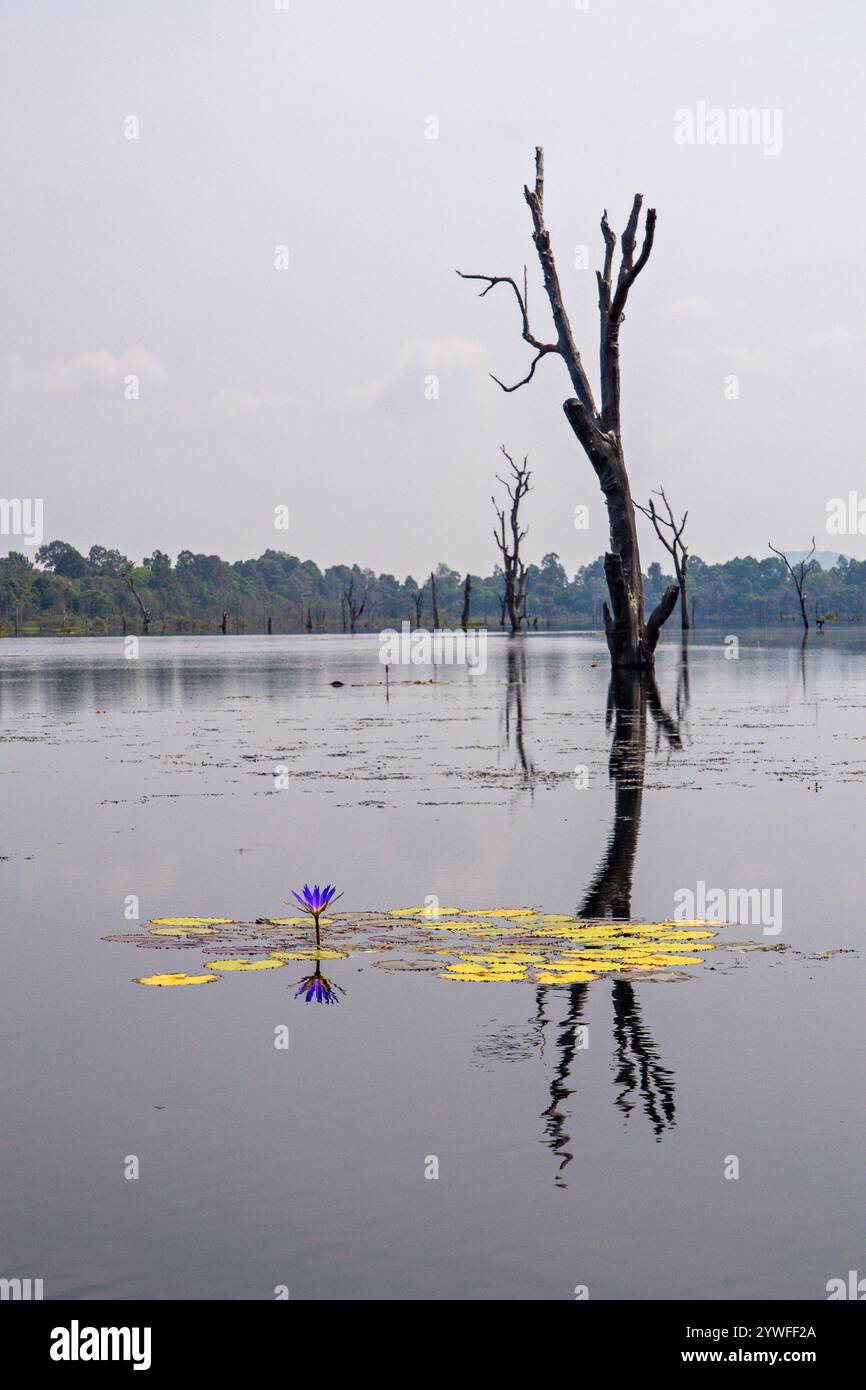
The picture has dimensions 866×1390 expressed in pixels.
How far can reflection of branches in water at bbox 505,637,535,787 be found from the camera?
1991 cm

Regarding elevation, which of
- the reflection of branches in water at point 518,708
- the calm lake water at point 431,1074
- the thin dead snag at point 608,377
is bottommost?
the calm lake water at point 431,1074

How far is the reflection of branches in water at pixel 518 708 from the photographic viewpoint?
19.9m

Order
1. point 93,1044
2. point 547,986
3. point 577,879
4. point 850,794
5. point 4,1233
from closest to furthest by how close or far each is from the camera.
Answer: point 4,1233 → point 93,1044 → point 547,986 → point 577,879 → point 850,794

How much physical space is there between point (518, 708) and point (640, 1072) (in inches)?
977

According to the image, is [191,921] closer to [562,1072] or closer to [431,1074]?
[431,1074]

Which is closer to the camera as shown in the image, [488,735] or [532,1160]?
[532,1160]

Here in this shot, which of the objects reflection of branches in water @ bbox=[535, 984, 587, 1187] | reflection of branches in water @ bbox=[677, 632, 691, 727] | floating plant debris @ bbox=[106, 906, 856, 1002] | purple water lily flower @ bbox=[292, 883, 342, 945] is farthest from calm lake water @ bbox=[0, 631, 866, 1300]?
reflection of branches in water @ bbox=[677, 632, 691, 727]

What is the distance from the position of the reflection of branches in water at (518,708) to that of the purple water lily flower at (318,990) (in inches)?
362

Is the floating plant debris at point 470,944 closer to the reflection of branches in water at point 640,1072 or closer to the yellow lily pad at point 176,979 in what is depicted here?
the yellow lily pad at point 176,979

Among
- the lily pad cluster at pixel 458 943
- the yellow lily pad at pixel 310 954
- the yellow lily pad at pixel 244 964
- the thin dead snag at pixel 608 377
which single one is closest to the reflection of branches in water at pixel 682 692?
the thin dead snag at pixel 608 377

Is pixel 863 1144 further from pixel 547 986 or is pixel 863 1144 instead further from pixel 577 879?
pixel 577 879
